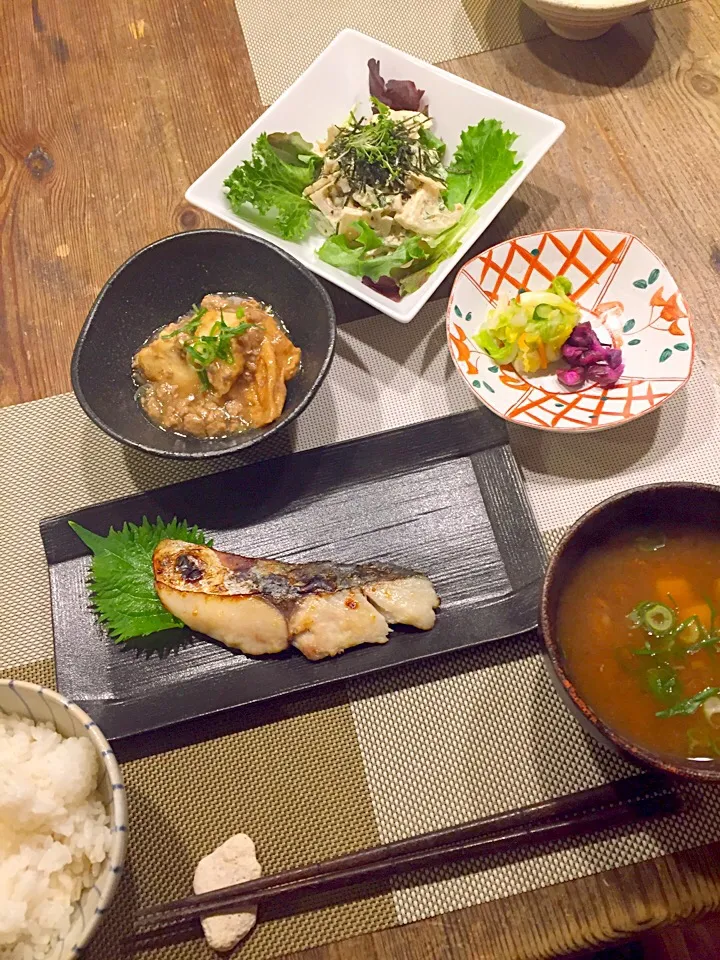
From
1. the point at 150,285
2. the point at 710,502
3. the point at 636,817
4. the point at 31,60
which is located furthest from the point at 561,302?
the point at 31,60

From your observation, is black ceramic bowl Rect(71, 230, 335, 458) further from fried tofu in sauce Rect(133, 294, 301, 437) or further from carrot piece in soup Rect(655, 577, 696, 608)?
carrot piece in soup Rect(655, 577, 696, 608)

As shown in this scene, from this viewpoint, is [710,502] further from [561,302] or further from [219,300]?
[219,300]

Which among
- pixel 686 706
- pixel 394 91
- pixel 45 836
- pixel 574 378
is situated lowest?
pixel 45 836

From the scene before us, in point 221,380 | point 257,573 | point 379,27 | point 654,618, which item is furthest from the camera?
point 379,27

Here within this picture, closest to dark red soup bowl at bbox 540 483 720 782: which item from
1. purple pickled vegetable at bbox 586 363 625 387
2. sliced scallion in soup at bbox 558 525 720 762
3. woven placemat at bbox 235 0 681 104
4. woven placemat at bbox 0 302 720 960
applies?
sliced scallion in soup at bbox 558 525 720 762

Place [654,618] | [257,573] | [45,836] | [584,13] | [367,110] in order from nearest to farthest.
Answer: [45,836]
[654,618]
[257,573]
[584,13]
[367,110]

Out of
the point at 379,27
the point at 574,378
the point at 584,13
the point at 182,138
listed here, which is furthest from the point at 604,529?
the point at 379,27

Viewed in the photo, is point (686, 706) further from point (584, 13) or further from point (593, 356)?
point (584, 13)
